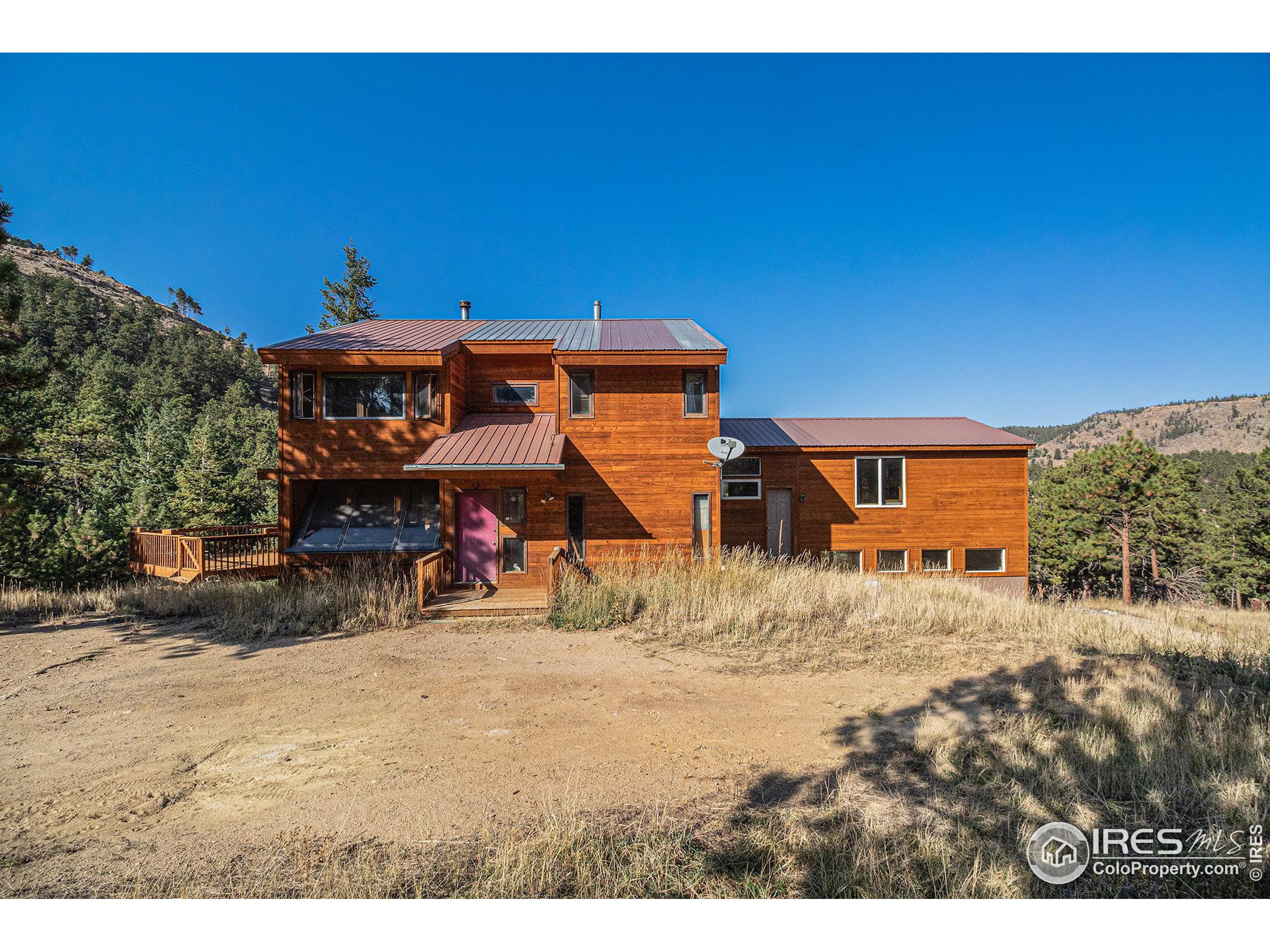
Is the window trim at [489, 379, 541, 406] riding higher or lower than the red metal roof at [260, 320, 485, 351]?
lower

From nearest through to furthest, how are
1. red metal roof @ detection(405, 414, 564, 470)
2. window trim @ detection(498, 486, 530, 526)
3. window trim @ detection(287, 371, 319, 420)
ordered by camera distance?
1. red metal roof @ detection(405, 414, 564, 470)
2. window trim @ detection(498, 486, 530, 526)
3. window trim @ detection(287, 371, 319, 420)

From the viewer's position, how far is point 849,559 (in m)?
16.4

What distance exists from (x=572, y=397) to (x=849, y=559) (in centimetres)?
1043

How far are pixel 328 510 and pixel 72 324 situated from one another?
65215 mm

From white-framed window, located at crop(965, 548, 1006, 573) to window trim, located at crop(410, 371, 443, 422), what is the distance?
16.5m

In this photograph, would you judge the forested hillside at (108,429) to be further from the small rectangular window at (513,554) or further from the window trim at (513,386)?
the small rectangular window at (513,554)

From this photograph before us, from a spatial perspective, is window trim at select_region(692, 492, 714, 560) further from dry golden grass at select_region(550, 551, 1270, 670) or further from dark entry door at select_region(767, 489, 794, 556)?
dark entry door at select_region(767, 489, 794, 556)

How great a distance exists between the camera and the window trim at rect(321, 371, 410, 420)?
12.5m

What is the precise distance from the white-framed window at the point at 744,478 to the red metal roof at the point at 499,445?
241 inches

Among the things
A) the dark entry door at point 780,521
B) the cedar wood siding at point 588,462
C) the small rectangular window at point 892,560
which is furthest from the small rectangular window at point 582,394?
the small rectangular window at point 892,560

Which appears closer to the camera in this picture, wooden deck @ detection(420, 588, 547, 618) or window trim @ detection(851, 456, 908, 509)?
wooden deck @ detection(420, 588, 547, 618)

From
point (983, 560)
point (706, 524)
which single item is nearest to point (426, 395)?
point (706, 524)

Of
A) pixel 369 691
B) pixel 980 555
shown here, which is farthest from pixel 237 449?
pixel 980 555

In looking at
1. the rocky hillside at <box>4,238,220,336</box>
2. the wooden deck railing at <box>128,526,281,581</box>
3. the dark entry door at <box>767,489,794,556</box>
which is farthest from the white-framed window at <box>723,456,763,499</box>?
the rocky hillside at <box>4,238,220,336</box>
